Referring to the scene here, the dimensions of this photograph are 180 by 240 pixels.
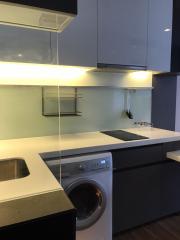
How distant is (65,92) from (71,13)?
1.25m

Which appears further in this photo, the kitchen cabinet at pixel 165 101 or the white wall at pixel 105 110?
the kitchen cabinet at pixel 165 101

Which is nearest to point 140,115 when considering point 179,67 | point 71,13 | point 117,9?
point 179,67

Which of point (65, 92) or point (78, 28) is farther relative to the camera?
point (65, 92)

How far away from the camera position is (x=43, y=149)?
5.14 feet

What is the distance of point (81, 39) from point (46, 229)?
146cm

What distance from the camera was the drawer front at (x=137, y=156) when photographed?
176 centimetres

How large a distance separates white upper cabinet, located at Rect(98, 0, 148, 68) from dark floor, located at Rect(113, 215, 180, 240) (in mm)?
1535

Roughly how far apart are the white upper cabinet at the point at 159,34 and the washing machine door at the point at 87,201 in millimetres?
1283

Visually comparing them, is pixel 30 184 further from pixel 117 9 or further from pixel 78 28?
pixel 117 9

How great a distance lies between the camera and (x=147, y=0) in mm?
2035

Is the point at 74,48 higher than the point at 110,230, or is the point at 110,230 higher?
the point at 74,48

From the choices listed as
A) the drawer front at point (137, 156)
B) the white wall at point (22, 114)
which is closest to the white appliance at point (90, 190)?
the drawer front at point (137, 156)

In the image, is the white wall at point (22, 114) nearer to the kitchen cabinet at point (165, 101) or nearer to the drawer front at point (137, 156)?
the drawer front at point (137, 156)

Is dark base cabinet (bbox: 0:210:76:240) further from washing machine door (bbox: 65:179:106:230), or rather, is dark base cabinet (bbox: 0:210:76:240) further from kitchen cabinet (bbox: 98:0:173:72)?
kitchen cabinet (bbox: 98:0:173:72)
